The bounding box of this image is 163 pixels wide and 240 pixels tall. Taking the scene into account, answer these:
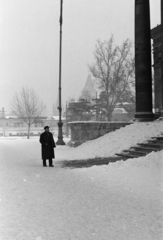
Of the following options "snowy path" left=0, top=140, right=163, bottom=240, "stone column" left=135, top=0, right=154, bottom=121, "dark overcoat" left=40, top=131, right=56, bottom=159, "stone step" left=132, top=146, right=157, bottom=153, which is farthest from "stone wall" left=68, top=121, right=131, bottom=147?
"snowy path" left=0, top=140, right=163, bottom=240

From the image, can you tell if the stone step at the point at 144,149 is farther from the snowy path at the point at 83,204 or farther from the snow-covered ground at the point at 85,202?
the snowy path at the point at 83,204

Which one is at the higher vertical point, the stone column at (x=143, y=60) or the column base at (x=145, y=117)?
the stone column at (x=143, y=60)

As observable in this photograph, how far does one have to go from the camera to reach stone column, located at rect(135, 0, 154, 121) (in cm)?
1788

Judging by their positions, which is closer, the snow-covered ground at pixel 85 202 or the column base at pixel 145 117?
the snow-covered ground at pixel 85 202

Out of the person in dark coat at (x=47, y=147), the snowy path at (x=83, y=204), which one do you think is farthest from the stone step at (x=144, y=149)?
the person in dark coat at (x=47, y=147)

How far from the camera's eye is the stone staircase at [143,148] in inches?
463

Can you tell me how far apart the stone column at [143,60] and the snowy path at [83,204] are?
30.9ft

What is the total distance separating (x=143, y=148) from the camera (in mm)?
12180

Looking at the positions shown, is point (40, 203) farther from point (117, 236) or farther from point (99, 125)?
point (99, 125)

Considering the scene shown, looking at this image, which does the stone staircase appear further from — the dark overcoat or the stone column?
the stone column

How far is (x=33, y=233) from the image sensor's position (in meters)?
4.09

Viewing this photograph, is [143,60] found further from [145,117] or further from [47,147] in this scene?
[47,147]

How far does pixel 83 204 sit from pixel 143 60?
14127 millimetres

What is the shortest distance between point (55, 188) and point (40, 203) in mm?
1251
